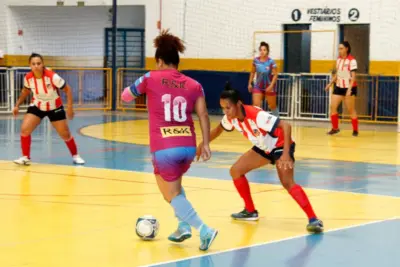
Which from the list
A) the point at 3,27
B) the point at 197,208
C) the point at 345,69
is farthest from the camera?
the point at 3,27

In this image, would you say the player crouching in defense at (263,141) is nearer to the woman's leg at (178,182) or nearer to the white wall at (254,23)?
the woman's leg at (178,182)

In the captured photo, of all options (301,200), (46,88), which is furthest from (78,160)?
(301,200)

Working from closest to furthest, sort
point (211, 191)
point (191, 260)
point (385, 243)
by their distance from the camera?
point (191, 260) < point (385, 243) < point (211, 191)

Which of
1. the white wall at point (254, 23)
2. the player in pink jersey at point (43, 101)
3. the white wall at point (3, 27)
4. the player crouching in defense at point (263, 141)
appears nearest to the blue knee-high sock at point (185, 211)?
the player crouching in defense at point (263, 141)

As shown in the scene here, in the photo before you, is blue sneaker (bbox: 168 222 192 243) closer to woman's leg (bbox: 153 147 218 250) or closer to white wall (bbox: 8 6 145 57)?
woman's leg (bbox: 153 147 218 250)

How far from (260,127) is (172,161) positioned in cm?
141

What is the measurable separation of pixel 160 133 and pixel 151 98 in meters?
0.33

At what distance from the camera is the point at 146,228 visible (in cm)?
867

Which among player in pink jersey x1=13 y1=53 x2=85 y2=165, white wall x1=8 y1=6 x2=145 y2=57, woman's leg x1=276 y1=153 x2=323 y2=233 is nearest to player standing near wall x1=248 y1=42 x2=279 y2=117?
player in pink jersey x1=13 y1=53 x2=85 y2=165

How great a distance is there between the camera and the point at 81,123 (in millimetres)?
23969

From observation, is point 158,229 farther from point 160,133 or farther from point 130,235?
point 160,133

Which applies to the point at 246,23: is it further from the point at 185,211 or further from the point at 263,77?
the point at 185,211

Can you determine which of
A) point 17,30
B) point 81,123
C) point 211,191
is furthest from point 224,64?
point 211,191

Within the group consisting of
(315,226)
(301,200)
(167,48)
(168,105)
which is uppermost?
(167,48)
